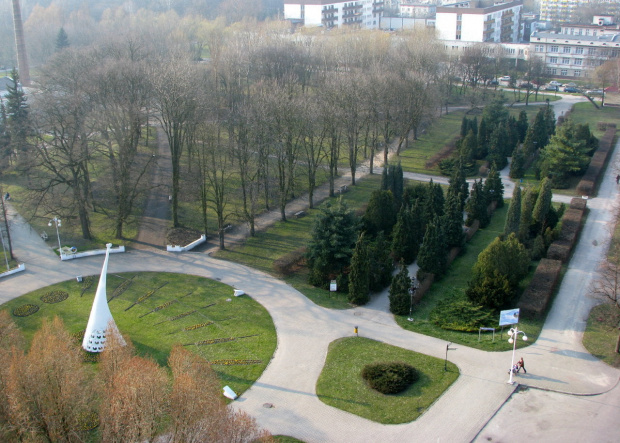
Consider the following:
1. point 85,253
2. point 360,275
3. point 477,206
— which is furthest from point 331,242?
point 85,253

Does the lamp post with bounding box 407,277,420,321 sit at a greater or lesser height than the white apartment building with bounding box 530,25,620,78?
lesser

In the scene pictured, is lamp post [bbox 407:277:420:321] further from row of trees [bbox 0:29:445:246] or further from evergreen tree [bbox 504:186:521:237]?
row of trees [bbox 0:29:445:246]

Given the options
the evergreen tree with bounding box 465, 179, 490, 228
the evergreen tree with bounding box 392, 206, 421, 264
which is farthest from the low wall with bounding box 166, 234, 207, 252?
the evergreen tree with bounding box 465, 179, 490, 228

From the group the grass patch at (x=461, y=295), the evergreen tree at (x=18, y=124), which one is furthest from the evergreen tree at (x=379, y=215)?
the evergreen tree at (x=18, y=124)

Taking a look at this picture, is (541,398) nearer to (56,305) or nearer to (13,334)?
(13,334)

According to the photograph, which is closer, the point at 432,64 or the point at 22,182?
the point at 22,182

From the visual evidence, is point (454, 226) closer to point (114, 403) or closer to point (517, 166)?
point (517, 166)

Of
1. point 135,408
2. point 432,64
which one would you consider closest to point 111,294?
point 135,408

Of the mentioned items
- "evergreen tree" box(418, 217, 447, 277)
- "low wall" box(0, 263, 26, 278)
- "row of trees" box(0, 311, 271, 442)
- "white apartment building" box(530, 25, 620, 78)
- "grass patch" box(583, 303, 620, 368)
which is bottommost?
"grass patch" box(583, 303, 620, 368)
